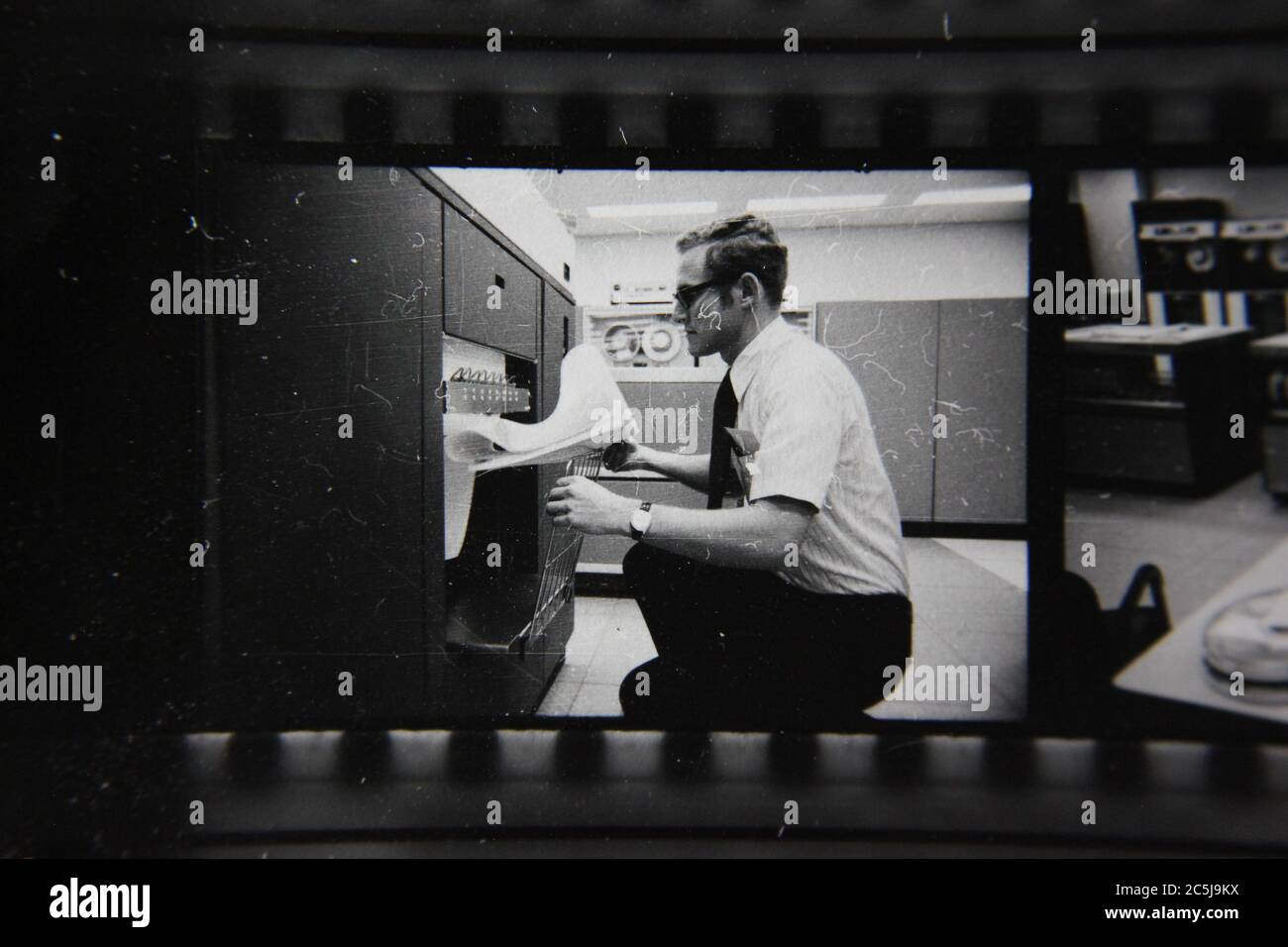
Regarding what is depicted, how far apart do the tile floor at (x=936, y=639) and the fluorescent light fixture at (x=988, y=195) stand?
0.56 metres

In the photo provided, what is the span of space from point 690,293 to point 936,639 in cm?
70

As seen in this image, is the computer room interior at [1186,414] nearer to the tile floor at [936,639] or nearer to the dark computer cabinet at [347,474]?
the tile floor at [936,639]

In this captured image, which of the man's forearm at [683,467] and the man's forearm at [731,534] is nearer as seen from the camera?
the man's forearm at [731,534]

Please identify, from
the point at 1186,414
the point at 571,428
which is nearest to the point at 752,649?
the point at 571,428

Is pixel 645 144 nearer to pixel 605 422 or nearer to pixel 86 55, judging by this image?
pixel 605 422

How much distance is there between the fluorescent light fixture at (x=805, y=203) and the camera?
794mm

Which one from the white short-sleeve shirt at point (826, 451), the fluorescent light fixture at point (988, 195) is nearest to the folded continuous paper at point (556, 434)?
Answer: the white short-sleeve shirt at point (826, 451)

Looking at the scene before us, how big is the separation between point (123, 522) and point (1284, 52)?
189cm

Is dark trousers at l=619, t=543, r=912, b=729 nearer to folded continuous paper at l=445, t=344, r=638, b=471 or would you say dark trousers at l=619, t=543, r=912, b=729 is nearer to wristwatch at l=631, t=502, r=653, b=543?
wristwatch at l=631, t=502, r=653, b=543

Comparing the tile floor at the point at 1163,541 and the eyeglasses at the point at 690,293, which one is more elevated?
the eyeglasses at the point at 690,293

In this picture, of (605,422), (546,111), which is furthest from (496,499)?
(546,111)

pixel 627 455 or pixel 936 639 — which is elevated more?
pixel 627 455

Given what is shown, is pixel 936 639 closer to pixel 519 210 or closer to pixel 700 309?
pixel 700 309

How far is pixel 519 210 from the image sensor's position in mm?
877
